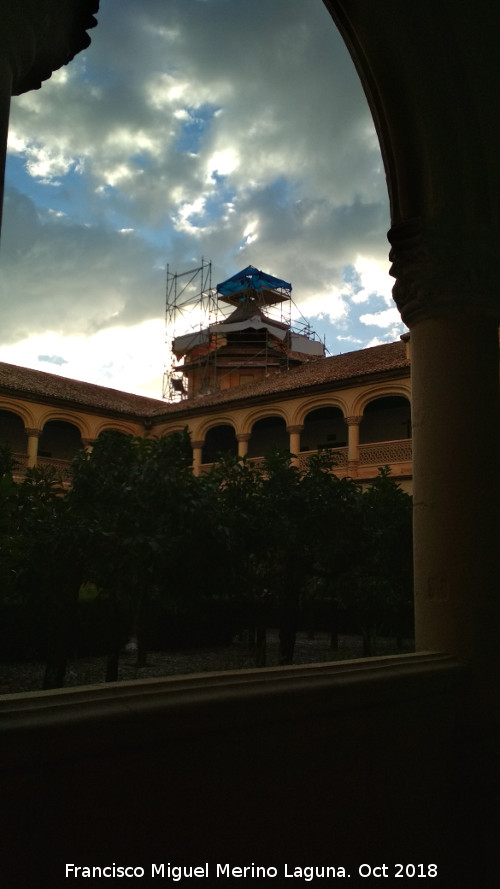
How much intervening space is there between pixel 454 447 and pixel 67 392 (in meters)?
20.3

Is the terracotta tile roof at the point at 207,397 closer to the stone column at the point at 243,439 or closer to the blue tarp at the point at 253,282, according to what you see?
the stone column at the point at 243,439

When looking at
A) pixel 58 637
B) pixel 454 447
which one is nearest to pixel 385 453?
pixel 58 637

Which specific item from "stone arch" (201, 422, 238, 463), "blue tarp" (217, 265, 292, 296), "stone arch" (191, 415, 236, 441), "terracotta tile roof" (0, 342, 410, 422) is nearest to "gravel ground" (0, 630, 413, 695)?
"terracotta tile roof" (0, 342, 410, 422)

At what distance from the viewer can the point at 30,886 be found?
1.29 metres

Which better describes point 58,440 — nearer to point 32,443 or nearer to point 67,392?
point 67,392

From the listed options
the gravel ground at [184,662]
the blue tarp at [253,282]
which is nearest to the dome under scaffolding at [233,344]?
the blue tarp at [253,282]

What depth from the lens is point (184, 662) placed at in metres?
10.3

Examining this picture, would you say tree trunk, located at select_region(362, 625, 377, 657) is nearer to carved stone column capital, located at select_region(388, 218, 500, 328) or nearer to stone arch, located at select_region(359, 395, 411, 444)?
carved stone column capital, located at select_region(388, 218, 500, 328)

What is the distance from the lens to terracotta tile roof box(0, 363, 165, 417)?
67.3 ft

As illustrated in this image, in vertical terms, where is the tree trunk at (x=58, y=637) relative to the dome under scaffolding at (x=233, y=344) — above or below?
below

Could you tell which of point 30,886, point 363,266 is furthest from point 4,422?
point 30,886

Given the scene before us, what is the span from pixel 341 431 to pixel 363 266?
195 inches

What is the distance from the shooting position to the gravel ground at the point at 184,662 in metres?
8.50

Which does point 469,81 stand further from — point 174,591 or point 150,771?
point 174,591
